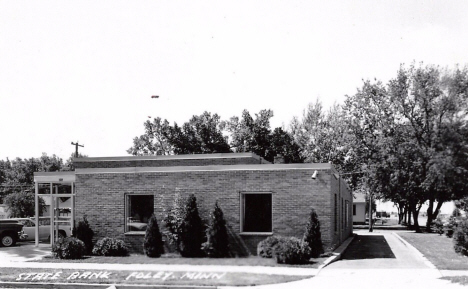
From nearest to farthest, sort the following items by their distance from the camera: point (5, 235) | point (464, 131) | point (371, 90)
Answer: point (5, 235) < point (464, 131) < point (371, 90)

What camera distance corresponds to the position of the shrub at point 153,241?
814 inches

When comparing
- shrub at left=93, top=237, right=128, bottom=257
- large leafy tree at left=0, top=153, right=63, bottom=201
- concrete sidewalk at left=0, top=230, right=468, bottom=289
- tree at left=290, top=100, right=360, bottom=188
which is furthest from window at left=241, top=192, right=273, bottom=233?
large leafy tree at left=0, top=153, right=63, bottom=201

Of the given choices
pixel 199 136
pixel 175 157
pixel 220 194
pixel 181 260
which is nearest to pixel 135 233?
pixel 181 260

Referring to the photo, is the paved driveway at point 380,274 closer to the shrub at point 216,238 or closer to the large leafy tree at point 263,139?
the shrub at point 216,238

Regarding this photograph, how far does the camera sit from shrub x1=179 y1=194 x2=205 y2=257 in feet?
67.2

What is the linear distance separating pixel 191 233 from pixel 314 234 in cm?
461

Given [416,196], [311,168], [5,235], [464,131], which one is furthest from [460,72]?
[5,235]

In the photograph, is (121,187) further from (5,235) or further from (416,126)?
(416,126)

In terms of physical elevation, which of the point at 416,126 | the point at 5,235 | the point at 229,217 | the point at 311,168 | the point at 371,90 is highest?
the point at 371,90

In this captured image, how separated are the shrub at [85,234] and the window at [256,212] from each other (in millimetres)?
6133

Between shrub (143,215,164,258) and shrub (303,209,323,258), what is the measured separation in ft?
18.3

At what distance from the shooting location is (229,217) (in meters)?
20.8

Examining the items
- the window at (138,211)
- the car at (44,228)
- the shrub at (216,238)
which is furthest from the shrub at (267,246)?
the car at (44,228)

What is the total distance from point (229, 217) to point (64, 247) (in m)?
6.21
